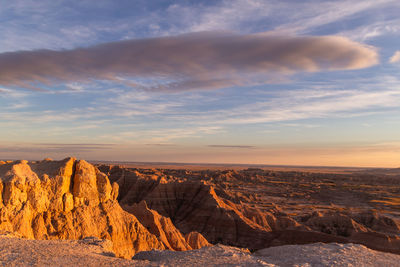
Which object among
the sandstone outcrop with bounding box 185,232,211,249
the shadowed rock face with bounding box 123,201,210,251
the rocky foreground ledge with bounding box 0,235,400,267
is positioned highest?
the rocky foreground ledge with bounding box 0,235,400,267

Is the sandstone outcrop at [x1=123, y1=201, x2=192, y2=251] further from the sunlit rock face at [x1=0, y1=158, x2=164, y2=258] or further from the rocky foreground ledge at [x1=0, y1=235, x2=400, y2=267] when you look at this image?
the rocky foreground ledge at [x1=0, y1=235, x2=400, y2=267]

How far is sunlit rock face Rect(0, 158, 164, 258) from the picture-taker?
17.5m

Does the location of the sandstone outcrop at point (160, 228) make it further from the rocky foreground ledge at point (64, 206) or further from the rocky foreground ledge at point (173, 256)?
the rocky foreground ledge at point (173, 256)

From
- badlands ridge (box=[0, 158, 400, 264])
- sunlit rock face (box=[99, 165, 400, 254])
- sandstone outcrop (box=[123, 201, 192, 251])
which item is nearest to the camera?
badlands ridge (box=[0, 158, 400, 264])

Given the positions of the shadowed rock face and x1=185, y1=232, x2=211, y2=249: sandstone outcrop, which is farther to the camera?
x1=185, y1=232, x2=211, y2=249: sandstone outcrop

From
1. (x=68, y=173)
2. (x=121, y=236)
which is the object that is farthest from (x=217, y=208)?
(x=68, y=173)

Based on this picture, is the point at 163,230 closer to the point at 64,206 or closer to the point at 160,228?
the point at 160,228

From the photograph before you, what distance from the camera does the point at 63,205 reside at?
20.0 meters

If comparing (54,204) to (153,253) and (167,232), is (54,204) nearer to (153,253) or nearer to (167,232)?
(153,253)

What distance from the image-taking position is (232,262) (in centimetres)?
1394

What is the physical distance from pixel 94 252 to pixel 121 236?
8.69 metres

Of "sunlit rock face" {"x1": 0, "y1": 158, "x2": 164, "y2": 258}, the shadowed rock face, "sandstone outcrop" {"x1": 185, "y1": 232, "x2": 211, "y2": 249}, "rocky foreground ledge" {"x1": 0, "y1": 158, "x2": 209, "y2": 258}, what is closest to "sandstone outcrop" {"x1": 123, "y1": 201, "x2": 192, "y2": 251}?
the shadowed rock face

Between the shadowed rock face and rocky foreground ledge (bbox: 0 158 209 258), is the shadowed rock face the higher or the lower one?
the lower one

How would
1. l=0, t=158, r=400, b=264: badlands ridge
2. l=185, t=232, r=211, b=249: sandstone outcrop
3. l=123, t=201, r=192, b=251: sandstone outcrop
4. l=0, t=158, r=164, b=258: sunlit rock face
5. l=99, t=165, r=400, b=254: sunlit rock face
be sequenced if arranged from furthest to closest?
l=99, t=165, r=400, b=254: sunlit rock face
l=185, t=232, r=211, b=249: sandstone outcrop
l=123, t=201, r=192, b=251: sandstone outcrop
l=0, t=158, r=400, b=264: badlands ridge
l=0, t=158, r=164, b=258: sunlit rock face
